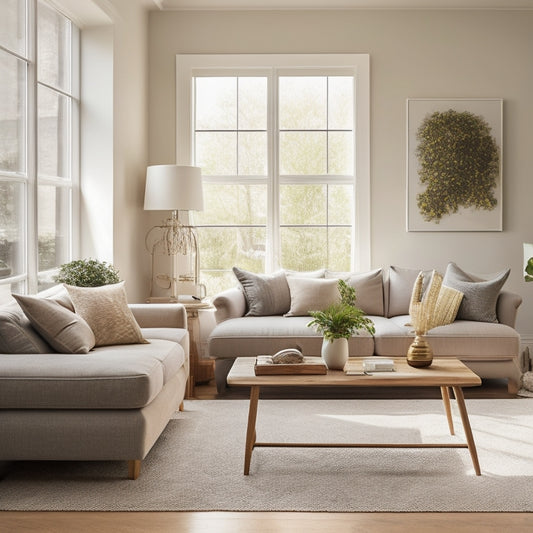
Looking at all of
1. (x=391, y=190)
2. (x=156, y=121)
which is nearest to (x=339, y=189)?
(x=391, y=190)

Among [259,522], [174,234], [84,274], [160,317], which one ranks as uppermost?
[174,234]

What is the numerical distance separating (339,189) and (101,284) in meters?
2.58

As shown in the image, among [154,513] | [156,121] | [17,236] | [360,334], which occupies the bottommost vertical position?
[154,513]

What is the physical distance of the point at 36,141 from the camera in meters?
4.40

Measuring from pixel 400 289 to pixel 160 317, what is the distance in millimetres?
2126

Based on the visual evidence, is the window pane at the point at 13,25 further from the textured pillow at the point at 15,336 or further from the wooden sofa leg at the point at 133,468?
the wooden sofa leg at the point at 133,468

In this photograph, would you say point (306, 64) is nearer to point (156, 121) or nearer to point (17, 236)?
point (156, 121)

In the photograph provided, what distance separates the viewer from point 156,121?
646 cm

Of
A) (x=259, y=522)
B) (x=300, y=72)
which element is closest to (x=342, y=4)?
(x=300, y=72)

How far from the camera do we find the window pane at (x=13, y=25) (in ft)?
13.3

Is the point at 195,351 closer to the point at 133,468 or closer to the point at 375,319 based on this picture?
the point at 375,319

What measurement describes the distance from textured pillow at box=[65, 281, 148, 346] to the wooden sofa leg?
0.92 metres

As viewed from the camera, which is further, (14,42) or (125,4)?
(125,4)

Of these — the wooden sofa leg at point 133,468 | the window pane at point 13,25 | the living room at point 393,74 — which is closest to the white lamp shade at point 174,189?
the living room at point 393,74
